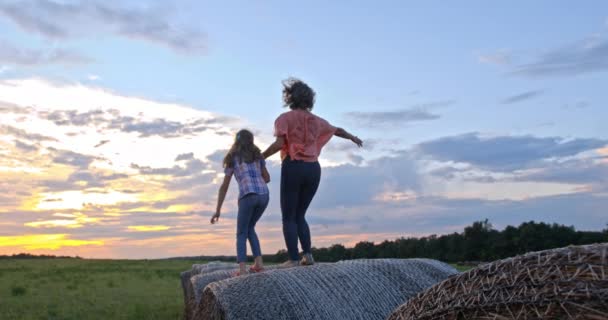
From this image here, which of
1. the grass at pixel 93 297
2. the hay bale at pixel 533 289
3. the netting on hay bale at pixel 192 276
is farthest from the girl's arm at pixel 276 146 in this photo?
the hay bale at pixel 533 289

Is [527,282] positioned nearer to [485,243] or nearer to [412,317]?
[412,317]

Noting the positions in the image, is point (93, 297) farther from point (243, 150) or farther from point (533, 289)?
point (533, 289)

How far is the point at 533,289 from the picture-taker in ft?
9.04

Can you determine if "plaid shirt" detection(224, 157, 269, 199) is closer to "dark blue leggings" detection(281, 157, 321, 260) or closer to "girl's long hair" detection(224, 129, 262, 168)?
"girl's long hair" detection(224, 129, 262, 168)

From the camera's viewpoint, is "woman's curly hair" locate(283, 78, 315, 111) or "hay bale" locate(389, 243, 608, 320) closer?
"hay bale" locate(389, 243, 608, 320)

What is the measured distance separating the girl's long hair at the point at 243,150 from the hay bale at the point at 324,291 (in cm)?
239

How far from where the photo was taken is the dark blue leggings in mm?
7680

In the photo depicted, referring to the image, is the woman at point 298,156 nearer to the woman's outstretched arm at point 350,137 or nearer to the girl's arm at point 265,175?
the woman's outstretched arm at point 350,137

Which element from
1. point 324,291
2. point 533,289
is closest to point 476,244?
point 324,291

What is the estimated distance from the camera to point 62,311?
41.3ft

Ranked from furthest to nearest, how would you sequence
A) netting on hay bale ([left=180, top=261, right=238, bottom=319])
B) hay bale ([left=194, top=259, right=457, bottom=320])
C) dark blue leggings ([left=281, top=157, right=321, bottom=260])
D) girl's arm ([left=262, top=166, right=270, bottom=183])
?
netting on hay bale ([left=180, top=261, right=238, bottom=319]) → girl's arm ([left=262, top=166, right=270, bottom=183]) → dark blue leggings ([left=281, top=157, right=321, bottom=260]) → hay bale ([left=194, top=259, right=457, bottom=320])

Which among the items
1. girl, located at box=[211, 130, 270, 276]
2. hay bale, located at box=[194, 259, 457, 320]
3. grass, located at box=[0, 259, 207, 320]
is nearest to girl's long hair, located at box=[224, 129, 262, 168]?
girl, located at box=[211, 130, 270, 276]

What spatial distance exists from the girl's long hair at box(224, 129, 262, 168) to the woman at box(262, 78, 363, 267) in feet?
1.82

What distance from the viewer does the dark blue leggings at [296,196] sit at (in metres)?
7.68
